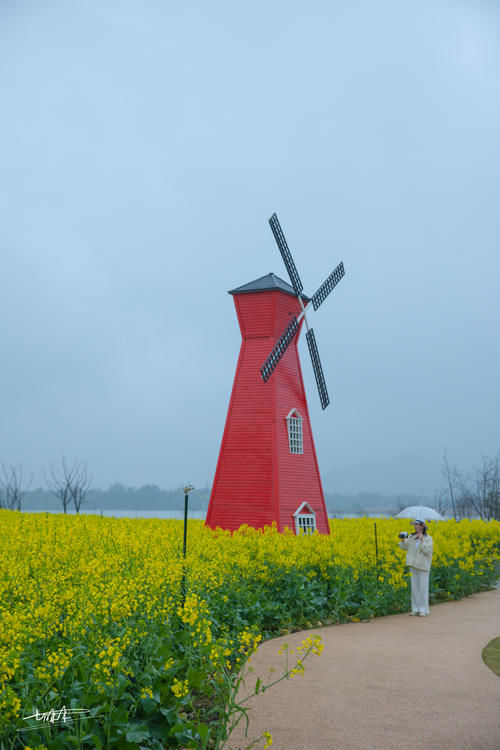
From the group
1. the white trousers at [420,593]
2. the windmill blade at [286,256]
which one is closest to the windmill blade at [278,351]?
the windmill blade at [286,256]

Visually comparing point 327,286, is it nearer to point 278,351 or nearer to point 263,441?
point 278,351

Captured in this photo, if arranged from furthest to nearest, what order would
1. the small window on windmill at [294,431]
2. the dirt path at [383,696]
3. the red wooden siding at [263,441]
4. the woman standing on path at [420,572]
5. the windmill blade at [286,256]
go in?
the windmill blade at [286,256] → the small window on windmill at [294,431] → the red wooden siding at [263,441] → the woman standing on path at [420,572] → the dirt path at [383,696]

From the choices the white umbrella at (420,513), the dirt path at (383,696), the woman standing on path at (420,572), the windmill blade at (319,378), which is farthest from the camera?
the white umbrella at (420,513)

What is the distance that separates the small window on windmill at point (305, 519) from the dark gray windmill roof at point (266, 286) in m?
4.65

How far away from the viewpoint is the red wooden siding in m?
13.3

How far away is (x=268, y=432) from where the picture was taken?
1356cm

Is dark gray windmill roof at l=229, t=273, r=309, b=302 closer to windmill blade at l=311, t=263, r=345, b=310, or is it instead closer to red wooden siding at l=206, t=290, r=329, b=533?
red wooden siding at l=206, t=290, r=329, b=533

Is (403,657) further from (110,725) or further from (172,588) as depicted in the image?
(110,725)

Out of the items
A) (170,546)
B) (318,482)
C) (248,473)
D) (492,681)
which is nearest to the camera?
(492,681)

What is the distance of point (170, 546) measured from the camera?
880 cm

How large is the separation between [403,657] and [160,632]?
2.98 metres

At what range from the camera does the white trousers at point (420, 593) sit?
33.5ft

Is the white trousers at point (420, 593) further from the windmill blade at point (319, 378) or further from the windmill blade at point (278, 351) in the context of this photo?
the windmill blade at point (319, 378)

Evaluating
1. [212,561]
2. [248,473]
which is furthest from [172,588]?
[248,473]
